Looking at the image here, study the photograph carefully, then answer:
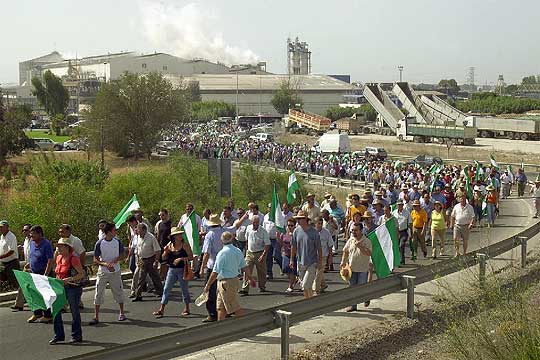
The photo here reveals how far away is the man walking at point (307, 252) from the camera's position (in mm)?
10812

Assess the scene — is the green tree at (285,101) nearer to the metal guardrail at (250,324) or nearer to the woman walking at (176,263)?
the woman walking at (176,263)

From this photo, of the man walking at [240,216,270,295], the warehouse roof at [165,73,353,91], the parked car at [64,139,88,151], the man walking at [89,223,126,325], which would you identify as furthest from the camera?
the warehouse roof at [165,73,353,91]

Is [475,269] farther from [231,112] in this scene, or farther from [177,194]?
[231,112]

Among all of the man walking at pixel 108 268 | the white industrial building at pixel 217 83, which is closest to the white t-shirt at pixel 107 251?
the man walking at pixel 108 268

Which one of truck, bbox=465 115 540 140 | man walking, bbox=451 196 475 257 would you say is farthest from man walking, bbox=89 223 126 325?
truck, bbox=465 115 540 140

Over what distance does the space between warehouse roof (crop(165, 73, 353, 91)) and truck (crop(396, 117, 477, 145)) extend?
78.2 metres

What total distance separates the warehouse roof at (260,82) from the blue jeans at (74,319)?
13439cm

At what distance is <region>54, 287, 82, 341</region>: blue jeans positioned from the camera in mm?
9414

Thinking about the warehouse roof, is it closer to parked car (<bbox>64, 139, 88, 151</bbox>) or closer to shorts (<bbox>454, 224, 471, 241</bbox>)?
parked car (<bbox>64, 139, 88, 151</bbox>)

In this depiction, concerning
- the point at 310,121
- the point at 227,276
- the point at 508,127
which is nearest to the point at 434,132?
the point at 508,127

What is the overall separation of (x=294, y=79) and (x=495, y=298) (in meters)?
148

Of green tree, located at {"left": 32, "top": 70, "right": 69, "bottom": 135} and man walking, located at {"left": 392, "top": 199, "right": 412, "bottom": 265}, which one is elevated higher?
green tree, located at {"left": 32, "top": 70, "right": 69, "bottom": 135}

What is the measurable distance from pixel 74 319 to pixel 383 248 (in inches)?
182

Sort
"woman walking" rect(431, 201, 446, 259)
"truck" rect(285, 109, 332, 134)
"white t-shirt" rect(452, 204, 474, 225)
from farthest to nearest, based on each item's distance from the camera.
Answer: "truck" rect(285, 109, 332, 134), "woman walking" rect(431, 201, 446, 259), "white t-shirt" rect(452, 204, 474, 225)
